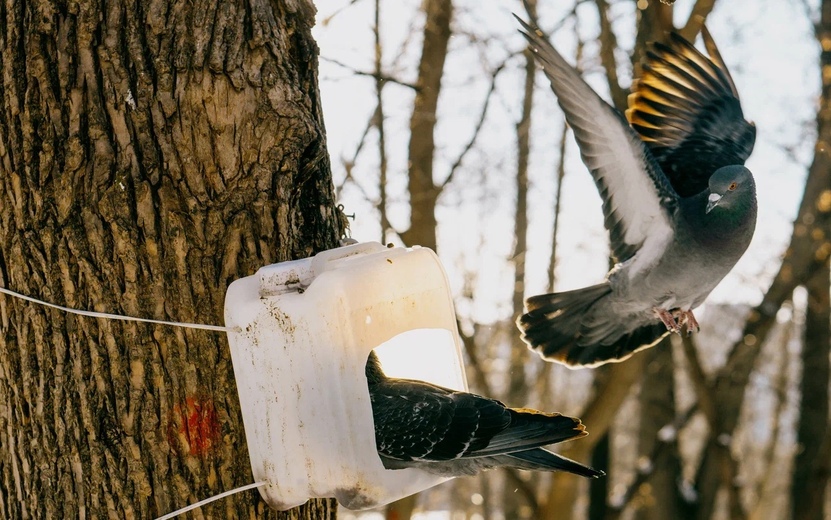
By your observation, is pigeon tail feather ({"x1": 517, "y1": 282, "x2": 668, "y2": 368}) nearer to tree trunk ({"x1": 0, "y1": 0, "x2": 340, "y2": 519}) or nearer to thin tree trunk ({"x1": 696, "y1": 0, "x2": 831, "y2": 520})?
tree trunk ({"x1": 0, "y1": 0, "x2": 340, "y2": 519})

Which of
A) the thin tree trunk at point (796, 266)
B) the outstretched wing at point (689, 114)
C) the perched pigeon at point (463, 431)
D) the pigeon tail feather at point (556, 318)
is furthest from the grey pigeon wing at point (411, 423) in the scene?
the thin tree trunk at point (796, 266)

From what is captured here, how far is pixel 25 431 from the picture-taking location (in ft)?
7.24

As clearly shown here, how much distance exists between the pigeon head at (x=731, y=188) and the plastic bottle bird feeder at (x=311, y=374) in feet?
6.31

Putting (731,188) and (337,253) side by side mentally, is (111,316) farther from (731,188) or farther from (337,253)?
(731,188)

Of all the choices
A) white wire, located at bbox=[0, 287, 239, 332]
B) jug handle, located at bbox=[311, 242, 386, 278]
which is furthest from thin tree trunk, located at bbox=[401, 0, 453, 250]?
white wire, located at bbox=[0, 287, 239, 332]

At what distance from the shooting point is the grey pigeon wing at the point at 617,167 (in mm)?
3453

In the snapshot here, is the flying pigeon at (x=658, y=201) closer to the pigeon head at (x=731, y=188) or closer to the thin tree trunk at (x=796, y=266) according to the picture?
the pigeon head at (x=731, y=188)

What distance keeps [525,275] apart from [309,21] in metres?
9.92

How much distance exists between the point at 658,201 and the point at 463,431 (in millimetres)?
2022

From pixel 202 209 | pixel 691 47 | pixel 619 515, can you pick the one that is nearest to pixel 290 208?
pixel 202 209

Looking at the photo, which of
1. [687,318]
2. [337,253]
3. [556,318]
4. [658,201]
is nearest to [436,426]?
[337,253]

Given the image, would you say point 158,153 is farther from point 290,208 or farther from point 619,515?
point 619,515

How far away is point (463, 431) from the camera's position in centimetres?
220

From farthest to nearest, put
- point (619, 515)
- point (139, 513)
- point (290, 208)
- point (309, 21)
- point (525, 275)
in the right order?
1. point (525, 275)
2. point (619, 515)
3. point (309, 21)
4. point (290, 208)
5. point (139, 513)
